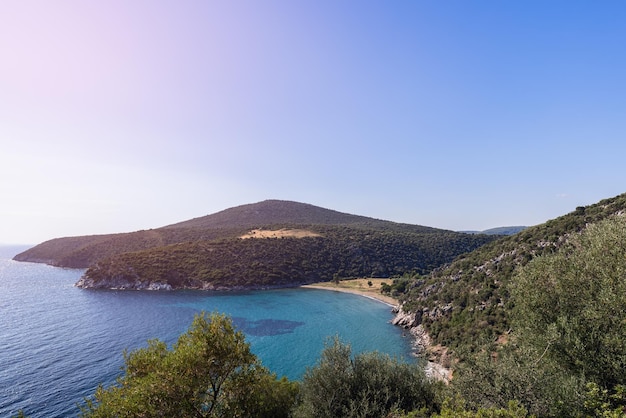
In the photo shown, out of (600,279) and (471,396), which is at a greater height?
(600,279)

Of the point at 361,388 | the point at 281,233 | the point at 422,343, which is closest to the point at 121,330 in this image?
the point at 422,343

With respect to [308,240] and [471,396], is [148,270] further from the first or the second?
[471,396]

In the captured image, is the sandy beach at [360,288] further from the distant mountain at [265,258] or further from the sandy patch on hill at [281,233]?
the sandy patch on hill at [281,233]

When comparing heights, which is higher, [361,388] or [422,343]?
[361,388]

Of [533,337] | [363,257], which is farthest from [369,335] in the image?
[363,257]

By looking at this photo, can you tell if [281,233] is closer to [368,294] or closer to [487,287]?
[368,294]

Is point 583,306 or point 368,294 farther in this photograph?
point 368,294
